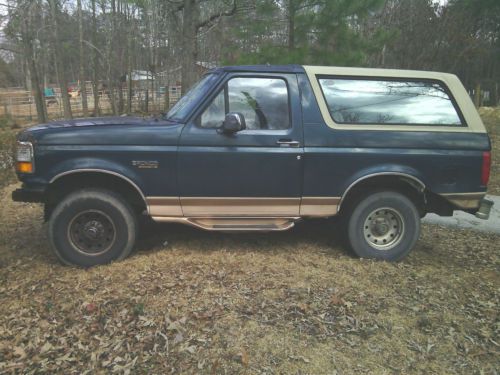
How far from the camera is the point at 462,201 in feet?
15.0

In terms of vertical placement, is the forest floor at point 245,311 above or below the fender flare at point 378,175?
below

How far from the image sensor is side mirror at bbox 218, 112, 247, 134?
4047mm

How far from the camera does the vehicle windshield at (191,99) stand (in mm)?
4297

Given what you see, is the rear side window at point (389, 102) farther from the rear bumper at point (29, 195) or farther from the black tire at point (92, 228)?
the rear bumper at point (29, 195)

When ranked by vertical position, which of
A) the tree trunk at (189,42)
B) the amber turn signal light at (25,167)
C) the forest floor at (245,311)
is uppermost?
the tree trunk at (189,42)

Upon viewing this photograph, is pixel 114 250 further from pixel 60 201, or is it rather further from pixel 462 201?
pixel 462 201

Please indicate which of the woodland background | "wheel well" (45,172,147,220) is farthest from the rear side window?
the woodland background

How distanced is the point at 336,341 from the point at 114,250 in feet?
7.64

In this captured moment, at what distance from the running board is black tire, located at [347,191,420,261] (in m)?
0.70

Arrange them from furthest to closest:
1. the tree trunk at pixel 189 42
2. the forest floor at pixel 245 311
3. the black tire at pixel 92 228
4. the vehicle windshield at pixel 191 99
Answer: the tree trunk at pixel 189 42 < the vehicle windshield at pixel 191 99 < the black tire at pixel 92 228 < the forest floor at pixel 245 311

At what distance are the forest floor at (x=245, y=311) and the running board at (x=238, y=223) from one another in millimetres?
345

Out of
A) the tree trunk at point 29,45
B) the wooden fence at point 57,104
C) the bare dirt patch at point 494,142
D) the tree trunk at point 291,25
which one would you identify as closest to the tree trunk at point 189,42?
the tree trunk at point 291,25

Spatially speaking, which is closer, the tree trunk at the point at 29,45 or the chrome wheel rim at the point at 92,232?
the chrome wheel rim at the point at 92,232

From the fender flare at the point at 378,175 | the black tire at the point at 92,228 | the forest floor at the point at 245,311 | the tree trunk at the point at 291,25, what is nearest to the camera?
the forest floor at the point at 245,311
